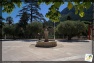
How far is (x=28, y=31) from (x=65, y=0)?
3128cm

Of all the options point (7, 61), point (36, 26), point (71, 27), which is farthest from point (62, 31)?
point (7, 61)

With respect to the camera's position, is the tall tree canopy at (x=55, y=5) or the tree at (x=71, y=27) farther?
the tree at (x=71, y=27)

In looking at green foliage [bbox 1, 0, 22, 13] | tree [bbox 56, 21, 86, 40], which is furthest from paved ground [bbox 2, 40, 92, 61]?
tree [bbox 56, 21, 86, 40]

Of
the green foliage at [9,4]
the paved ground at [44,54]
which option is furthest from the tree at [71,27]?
the green foliage at [9,4]

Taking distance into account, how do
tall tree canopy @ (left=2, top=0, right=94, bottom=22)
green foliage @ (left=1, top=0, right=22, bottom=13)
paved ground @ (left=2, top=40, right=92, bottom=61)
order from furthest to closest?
paved ground @ (left=2, top=40, right=92, bottom=61), green foliage @ (left=1, top=0, right=22, bottom=13), tall tree canopy @ (left=2, top=0, right=94, bottom=22)

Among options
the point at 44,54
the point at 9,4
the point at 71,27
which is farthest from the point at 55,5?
the point at 71,27

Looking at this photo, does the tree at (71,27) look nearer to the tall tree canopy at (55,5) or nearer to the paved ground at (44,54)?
the paved ground at (44,54)

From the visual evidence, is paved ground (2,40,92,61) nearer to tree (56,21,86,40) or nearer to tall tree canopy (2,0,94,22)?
tall tree canopy (2,0,94,22)

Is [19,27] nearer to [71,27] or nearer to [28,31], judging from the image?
[28,31]

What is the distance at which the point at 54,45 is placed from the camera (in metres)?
18.7

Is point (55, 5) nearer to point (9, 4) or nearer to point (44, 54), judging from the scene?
point (9, 4)

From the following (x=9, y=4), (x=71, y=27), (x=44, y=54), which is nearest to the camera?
(x=9, y=4)

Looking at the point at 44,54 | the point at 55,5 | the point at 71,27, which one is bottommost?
the point at 44,54

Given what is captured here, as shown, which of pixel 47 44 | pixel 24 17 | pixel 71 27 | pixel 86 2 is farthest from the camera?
pixel 24 17
